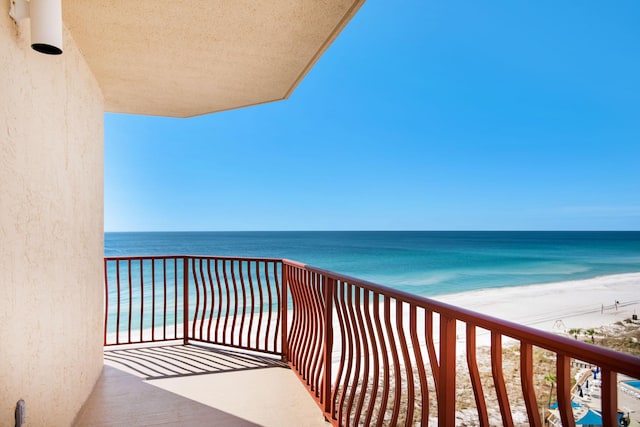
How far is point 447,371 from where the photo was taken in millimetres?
1303

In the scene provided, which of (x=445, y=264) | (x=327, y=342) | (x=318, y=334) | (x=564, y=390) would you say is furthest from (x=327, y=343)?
(x=445, y=264)

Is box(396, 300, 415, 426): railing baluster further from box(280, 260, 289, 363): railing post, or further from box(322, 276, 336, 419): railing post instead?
box(280, 260, 289, 363): railing post

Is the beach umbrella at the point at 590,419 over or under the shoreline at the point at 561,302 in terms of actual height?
over

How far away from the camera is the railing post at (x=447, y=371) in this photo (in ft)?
4.24

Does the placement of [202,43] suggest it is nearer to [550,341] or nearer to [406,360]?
[406,360]

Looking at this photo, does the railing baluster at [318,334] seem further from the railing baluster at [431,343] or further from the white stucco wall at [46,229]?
the white stucco wall at [46,229]

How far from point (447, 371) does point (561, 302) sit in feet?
54.4

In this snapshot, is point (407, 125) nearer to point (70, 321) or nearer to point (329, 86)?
point (329, 86)

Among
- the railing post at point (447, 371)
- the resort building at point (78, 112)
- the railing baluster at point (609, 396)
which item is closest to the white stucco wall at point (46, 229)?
the resort building at point (78, 112)

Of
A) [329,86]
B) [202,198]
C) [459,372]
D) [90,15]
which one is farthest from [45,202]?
[202,198]

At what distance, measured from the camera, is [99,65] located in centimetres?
282

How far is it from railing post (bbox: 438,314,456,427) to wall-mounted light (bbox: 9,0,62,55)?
6.28 ft

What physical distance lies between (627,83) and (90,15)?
155 feet

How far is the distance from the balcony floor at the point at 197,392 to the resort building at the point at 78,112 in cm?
22
